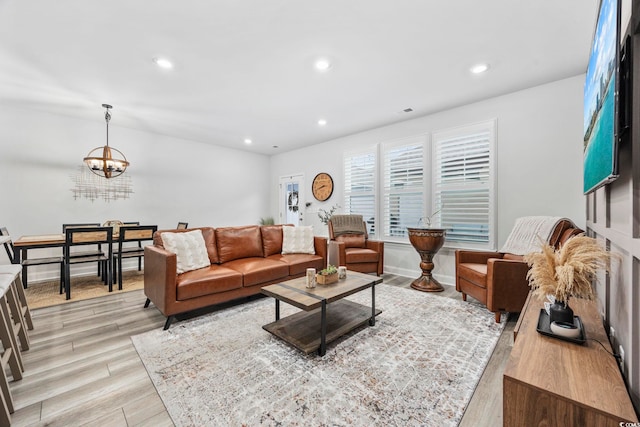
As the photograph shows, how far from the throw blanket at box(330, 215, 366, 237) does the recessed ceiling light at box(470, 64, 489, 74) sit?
8.78 ft

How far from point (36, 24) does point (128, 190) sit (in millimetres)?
3260

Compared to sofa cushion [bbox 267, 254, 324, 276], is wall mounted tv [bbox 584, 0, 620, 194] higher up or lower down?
higher up

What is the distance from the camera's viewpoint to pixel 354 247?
4.43 meters

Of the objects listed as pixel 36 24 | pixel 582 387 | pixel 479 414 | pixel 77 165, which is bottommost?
pixel 479 414

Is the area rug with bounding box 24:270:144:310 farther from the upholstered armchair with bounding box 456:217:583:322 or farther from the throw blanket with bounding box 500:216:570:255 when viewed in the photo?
the throw blanket with bounding box 500:216:570:255

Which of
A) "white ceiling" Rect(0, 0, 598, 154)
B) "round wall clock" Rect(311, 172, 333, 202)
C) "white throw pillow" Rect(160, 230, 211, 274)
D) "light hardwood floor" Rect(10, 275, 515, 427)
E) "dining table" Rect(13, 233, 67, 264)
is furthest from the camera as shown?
"round wall clock" Rect(311, 172, 333, 202)

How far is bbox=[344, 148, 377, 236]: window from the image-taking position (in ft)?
16.1

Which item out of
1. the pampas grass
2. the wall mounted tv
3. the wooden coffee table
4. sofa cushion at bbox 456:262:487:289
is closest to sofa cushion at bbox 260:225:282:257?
the wooden coffee table

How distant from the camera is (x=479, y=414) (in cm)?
147

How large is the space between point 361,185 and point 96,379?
440cm

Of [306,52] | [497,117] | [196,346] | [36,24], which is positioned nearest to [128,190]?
[36,24]

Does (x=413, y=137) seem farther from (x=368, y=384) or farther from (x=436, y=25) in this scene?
(x=368, y=384)

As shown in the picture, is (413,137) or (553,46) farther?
Result: (413,137)

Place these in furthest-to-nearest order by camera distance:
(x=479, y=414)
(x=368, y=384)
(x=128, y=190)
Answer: (x=128, y=190) → (x=368, y=384) → (x=479, y=414)
